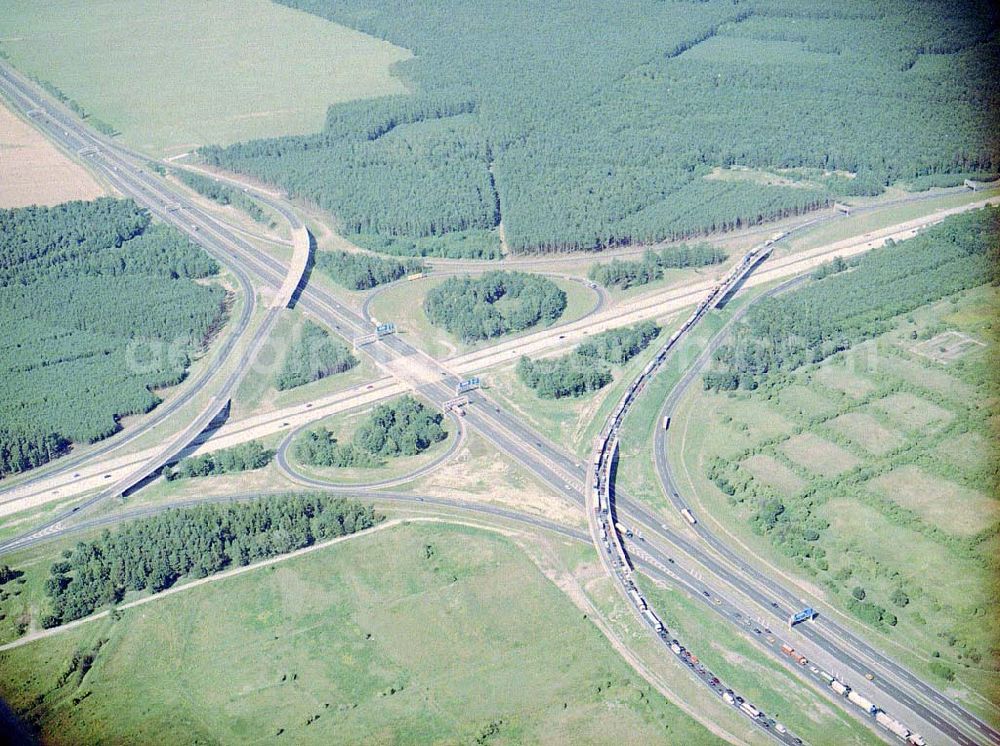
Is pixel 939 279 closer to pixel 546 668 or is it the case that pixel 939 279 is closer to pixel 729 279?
pixel 729 279

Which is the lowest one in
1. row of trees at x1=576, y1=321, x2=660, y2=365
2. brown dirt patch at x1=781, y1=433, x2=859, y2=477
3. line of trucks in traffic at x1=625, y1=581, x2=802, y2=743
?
line of trucks in traffic at x1=625, y1=581, x2=802, y2=743

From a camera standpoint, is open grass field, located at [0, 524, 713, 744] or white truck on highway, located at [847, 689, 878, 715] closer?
white truck on highway, located at [847, 689, 878, 715]

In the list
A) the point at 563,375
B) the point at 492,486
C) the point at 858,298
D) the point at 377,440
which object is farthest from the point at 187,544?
the point at 858,298

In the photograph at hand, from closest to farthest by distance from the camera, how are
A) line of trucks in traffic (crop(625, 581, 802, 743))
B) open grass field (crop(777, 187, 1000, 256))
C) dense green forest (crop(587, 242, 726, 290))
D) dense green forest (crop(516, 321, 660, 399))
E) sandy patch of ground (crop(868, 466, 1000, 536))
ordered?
line of trucks in traffic (crop(625, 581, 802, 743)), sandy patch of ground (crop(868, 466, 1000, 536)), dense green forest (crop(516, 321, 660, 399)), dense green forest (crop(587, 242, 726, 290)), open grass field (crop(777, 187, 1000, 256))

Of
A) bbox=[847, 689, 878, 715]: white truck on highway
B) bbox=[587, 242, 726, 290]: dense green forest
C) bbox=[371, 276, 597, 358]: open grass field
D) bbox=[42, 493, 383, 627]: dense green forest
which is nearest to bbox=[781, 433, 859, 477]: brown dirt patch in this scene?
bbox=[847, 689, 878, 715]: white truck on highway

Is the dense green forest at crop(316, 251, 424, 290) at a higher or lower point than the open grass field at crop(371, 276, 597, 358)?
higher

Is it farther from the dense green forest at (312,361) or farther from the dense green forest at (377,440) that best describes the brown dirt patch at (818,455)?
the dense green forest at (312,361)

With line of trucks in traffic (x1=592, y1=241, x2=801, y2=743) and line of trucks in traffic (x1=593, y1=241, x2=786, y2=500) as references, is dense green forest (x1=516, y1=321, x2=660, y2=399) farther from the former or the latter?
line of trucks in traffic (x1=592, y1=241, x2=801, y2=743)

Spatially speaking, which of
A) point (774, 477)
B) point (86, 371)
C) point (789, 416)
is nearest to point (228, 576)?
point (86, 371)
